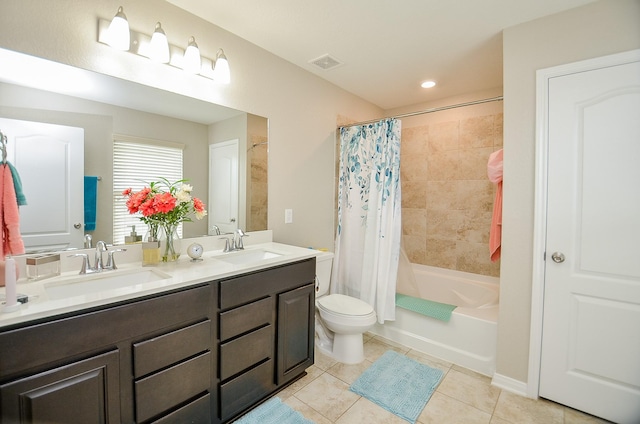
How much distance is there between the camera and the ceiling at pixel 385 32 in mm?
1768

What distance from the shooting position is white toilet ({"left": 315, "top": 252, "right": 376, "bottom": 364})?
222 centimetres

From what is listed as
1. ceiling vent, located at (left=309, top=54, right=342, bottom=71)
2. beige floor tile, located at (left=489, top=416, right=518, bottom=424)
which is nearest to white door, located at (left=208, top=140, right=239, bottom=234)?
ceiling vent, located at (left=309, top=54, right=342, bottom=71)

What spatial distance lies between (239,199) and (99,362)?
4.23ft

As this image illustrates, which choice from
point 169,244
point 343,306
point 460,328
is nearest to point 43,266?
point 169,244

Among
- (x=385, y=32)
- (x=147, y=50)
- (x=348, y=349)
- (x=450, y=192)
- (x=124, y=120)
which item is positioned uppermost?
(x=385, y=32)

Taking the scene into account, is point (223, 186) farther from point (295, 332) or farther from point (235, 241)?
point (295, 332)

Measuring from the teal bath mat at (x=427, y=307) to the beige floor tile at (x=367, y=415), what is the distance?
90cm

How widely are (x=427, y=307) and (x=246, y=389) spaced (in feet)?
5.27

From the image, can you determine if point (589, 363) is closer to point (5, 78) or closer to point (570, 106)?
point (570, 106)

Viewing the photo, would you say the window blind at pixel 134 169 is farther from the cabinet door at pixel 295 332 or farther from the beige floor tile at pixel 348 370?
the beige floor tile at pixel 348 370

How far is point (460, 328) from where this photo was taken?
7.51 feet

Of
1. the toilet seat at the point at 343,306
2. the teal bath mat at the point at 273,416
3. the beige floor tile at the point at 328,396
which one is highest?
the toilet seat at the point at 343,306

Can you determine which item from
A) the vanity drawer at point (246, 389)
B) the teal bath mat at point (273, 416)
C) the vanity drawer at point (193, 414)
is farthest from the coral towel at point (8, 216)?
the teal bath mat at point (273, 416)

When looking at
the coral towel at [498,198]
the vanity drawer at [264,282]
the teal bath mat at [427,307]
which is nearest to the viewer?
the vanity drawer at [264,282]
